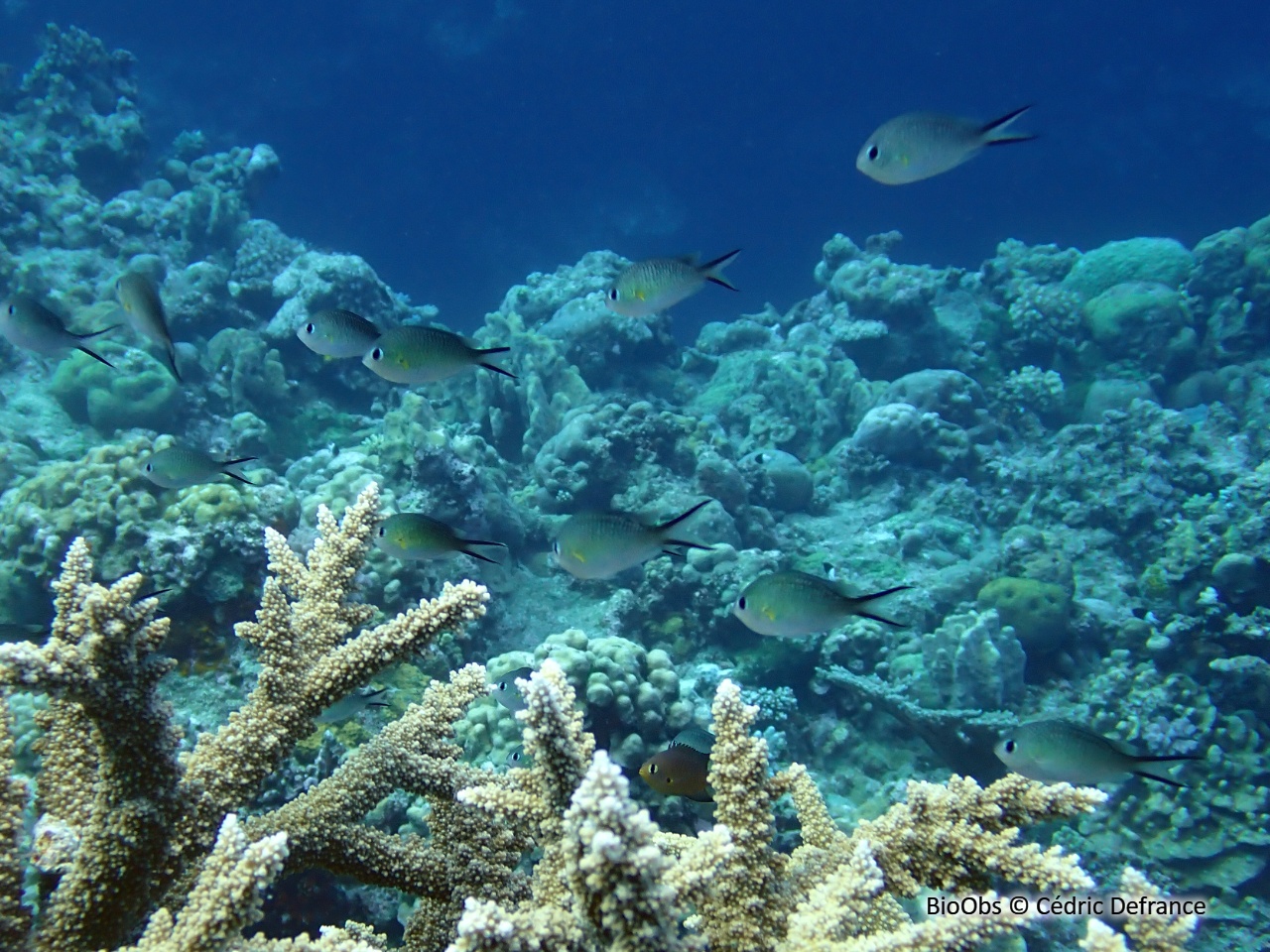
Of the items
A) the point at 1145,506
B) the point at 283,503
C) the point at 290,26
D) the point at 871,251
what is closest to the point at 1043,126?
the point at 871,251

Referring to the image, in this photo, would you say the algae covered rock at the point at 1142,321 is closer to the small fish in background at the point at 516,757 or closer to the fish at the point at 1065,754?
the fish at the point at 1065,754

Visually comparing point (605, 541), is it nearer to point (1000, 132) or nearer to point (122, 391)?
point (1000, 132)

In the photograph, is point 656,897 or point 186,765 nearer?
point 656,897

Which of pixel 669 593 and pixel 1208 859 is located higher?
pixel 669 593

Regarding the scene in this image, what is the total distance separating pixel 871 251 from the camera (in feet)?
55.7

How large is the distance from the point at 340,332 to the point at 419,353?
0.84m

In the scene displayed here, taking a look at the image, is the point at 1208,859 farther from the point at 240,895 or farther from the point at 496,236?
the point at 496,236

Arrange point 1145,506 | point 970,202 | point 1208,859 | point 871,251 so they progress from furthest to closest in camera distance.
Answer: point 970,202, point 871,251, point 1145,506, point 1208,859

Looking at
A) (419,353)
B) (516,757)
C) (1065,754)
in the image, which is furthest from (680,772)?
(419,353)

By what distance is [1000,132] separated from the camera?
3217 millimetres

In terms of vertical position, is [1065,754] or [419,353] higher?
[419,353]

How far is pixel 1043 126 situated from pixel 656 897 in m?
48.9

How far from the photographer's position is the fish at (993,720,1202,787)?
3.14 m

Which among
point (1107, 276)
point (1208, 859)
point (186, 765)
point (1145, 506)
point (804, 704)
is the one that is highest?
point (1107, 276)
